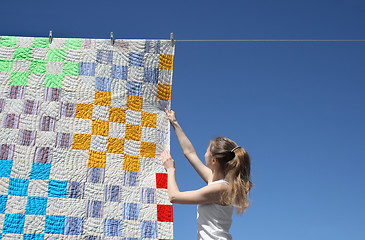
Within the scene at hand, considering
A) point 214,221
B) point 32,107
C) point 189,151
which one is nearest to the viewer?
point 214,221

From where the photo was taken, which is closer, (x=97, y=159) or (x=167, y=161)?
(x=167, y=161)

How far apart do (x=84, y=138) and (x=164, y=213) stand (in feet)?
2.04

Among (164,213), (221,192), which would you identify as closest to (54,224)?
(164,213)

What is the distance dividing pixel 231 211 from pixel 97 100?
1104 mm

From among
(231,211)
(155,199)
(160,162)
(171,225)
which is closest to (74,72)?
(160,162)

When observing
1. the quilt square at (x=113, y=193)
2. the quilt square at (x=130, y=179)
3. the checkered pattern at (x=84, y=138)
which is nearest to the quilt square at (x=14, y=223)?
the checkered pattern at (x=84, y=138)

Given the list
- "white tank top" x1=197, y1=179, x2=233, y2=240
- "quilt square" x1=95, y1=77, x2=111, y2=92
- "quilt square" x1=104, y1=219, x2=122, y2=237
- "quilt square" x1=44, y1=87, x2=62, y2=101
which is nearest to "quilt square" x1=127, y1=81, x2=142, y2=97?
"quilt square" x1=95, y1=77, x2=111, y2=92

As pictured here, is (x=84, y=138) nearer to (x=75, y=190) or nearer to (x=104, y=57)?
(x=75, y=190)

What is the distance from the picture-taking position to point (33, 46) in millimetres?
2406

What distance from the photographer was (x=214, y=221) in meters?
1.62

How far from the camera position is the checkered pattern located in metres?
2.15

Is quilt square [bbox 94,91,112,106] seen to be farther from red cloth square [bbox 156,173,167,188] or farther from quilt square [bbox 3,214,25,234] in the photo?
quilt square [bbox 3,214,25,234]

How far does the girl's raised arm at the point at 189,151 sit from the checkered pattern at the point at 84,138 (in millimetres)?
69

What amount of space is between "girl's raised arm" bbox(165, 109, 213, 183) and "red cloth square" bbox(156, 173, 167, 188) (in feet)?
0.81
